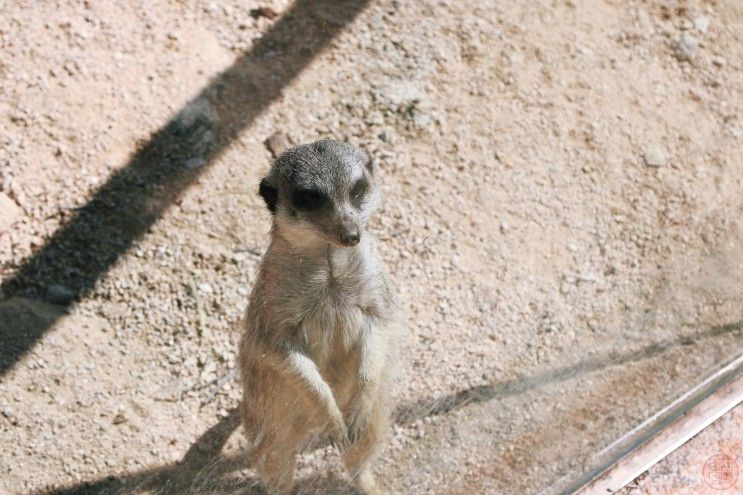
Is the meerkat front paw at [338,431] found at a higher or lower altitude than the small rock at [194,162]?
higher

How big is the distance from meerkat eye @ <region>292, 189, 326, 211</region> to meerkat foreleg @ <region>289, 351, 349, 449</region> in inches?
20.2

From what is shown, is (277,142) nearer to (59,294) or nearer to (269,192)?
(59,294)

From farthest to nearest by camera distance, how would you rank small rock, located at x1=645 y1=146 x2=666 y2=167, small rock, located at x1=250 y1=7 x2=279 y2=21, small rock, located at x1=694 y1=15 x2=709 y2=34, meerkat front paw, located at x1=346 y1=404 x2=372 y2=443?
small rock, located at x1=694 y1=15 x2=709 y2=34 → small rock, located at x1=250 y1=7 x2=279 y2=21 → small rock, located at x1=645 y1=146 x2=666 y2=167 → meerkat front paw, located at x1=346 y1=404 x2=372 y2=443

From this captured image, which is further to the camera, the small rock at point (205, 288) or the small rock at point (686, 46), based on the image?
the small rock at point (686, 46)

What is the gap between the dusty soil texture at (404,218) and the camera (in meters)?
3.23

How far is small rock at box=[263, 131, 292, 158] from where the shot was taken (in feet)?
12.6

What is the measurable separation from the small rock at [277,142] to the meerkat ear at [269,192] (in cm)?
129

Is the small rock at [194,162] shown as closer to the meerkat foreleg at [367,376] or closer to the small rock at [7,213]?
the small rock at [7,213]

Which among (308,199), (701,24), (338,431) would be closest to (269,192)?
(308,199)

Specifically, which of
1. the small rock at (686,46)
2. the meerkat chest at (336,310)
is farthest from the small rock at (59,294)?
the small rock at (686,46)

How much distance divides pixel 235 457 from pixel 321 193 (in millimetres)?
1328

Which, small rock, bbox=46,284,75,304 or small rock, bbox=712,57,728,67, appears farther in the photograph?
small rock, bbox=712,57,728,67

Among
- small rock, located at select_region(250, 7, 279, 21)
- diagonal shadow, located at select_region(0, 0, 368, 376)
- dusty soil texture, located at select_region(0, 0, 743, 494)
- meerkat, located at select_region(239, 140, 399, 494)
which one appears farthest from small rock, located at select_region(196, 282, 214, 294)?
small rock, located at select_region(250, 7, 279, 21)

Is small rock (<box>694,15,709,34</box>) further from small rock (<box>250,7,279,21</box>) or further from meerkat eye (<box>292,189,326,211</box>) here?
meerkat eye (<box>292,189,326,211</box>)
